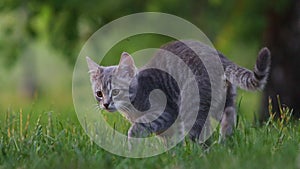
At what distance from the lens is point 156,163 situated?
4.34 metres

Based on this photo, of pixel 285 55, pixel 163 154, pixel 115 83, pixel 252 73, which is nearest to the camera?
pixel 163 154

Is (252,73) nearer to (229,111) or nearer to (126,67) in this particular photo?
(229,111)

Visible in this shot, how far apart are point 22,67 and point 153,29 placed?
42.7 ft

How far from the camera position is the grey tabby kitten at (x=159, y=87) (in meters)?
5.68

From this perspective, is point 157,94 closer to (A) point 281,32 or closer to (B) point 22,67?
(A) point 281,32

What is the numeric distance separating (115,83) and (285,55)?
474 centimetres

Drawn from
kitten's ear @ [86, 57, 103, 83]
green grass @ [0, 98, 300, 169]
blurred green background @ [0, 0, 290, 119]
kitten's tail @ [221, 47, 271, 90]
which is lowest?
green grass @ [0, 98, 300, 169]

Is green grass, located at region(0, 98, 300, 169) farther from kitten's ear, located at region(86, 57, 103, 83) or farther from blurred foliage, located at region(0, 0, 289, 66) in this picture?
blurred foliage, located at region(0, 0, 289, 66)

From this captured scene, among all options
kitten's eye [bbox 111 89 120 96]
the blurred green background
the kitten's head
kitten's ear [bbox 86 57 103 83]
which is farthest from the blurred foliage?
kitten's eye [bbox 111 89 120 96]

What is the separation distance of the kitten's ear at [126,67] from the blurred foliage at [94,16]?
9.95 ft

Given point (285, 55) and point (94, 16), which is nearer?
point (94, 16)

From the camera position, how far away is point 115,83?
5.79 meters

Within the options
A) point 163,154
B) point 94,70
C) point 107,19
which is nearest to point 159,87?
point 94,70

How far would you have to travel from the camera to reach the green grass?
420 cm
